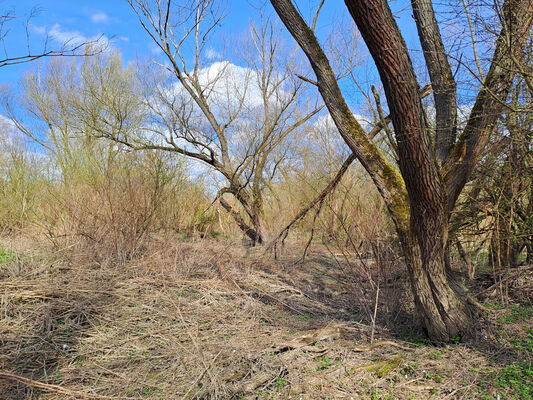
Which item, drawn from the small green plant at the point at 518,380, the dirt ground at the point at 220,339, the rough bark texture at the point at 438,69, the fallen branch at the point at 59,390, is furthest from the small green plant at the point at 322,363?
the rough bark texture at the point at 438,69

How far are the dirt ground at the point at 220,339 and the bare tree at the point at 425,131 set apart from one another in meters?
0.54

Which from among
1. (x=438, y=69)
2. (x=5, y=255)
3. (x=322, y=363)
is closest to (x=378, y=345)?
(x=322, y=363)

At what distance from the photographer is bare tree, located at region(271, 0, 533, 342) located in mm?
3008

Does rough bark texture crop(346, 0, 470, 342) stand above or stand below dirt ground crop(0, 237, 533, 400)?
above

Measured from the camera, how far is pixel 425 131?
10.3 ft

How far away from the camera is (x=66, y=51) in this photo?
3293mm

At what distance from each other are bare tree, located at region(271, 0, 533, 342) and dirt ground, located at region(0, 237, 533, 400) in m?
0.54

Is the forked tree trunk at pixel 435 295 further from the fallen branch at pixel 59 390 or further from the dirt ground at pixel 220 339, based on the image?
the fallen branch at pixel 59 390

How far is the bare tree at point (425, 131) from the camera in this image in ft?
9.87

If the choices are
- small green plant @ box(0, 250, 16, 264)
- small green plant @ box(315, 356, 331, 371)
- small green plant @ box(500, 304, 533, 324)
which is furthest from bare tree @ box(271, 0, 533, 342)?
small green plant @ box(0, 250, 16, 264)

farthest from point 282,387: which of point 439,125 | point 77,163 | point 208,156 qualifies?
point 77,163

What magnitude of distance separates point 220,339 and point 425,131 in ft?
9.21

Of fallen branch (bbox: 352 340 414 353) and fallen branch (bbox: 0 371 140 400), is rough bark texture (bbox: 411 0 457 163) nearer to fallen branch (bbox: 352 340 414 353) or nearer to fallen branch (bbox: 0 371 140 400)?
fallen branch (bbox: 352 340 414 353)

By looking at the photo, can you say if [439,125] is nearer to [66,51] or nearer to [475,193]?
[475,193]
